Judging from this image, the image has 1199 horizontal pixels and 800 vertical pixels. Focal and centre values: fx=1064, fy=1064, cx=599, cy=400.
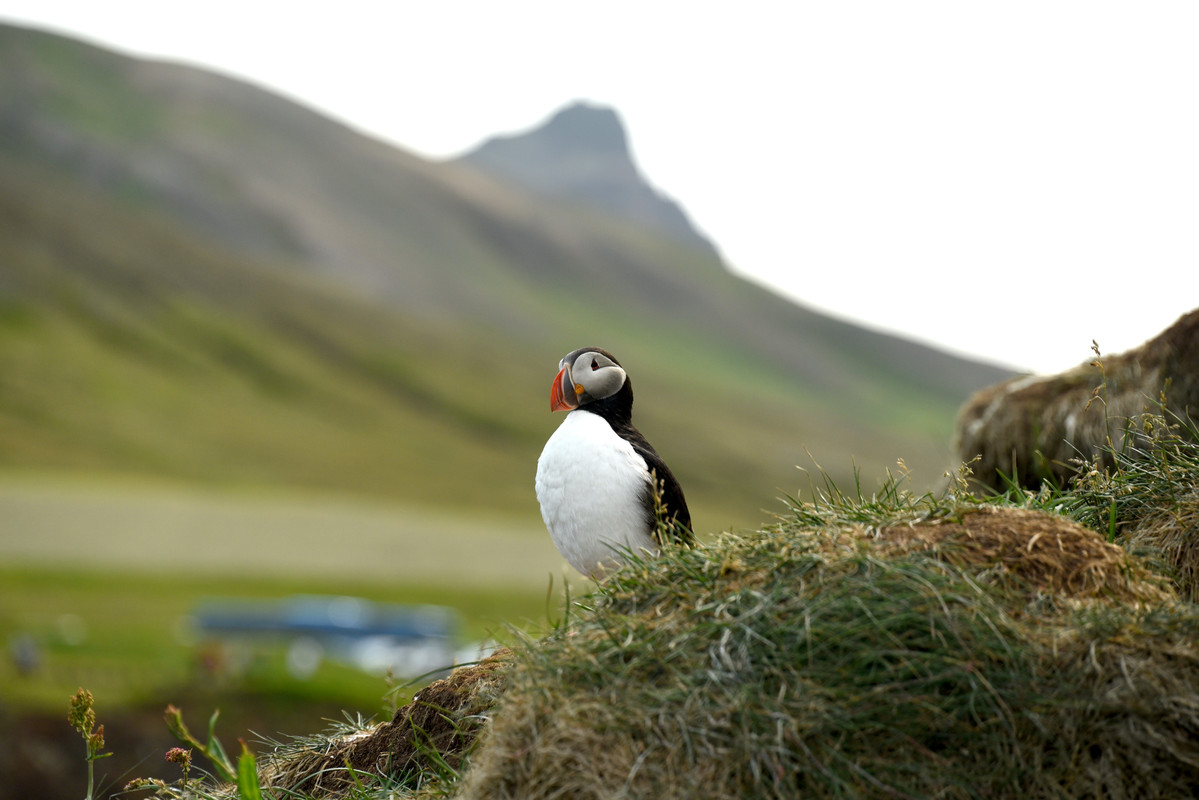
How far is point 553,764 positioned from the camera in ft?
13.1

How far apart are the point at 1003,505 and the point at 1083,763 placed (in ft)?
5.13

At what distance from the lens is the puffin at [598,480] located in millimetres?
6391

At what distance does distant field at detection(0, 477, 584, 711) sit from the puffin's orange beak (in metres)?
52.2

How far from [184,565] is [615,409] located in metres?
125

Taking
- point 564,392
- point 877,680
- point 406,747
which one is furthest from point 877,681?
point 564,392

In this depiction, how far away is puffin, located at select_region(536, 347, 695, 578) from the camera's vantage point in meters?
6.39

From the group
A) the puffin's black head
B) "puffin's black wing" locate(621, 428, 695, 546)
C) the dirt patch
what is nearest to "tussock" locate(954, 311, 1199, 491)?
the dirt patch

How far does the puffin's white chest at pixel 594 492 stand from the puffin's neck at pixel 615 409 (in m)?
0.22

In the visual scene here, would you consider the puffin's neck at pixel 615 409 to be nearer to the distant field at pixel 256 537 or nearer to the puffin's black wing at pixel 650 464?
the puffin's black wing at pixel 650 464

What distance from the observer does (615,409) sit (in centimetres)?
696

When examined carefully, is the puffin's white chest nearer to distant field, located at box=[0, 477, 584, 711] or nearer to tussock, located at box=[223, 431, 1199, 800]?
tussock, located at box=[223, 431, 1199, 800]

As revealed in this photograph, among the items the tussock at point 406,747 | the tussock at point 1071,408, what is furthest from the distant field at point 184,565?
the tussock at point 406,747

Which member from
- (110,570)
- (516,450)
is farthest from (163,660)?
(516,450)

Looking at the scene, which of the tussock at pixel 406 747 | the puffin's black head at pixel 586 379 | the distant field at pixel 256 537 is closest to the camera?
the tussock at pixel 406 747
